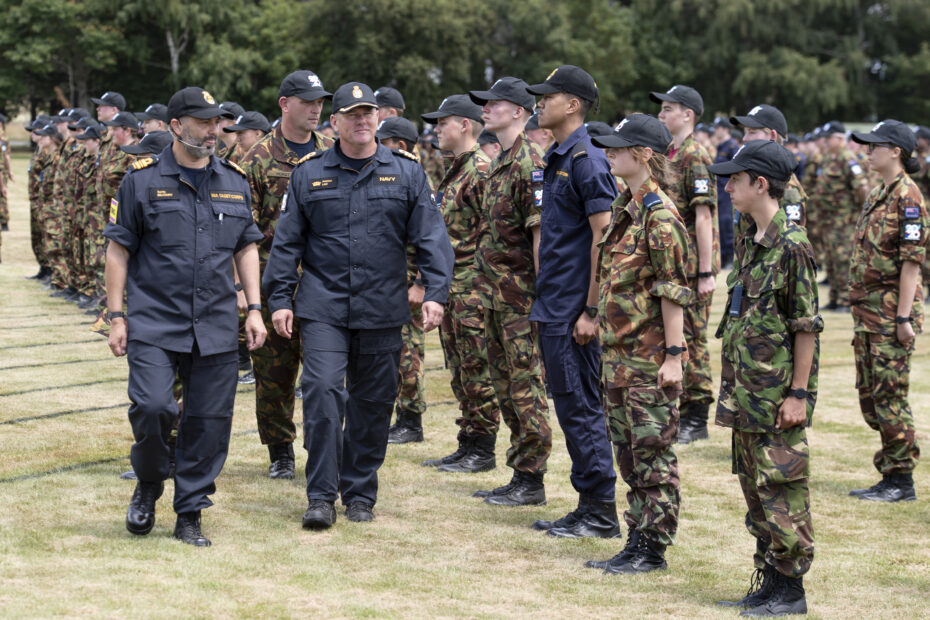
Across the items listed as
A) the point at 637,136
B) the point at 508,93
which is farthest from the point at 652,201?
the point at 508,93

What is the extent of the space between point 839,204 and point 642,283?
12172 mm

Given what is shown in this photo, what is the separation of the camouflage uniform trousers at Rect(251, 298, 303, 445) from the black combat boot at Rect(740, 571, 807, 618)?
3.20 m

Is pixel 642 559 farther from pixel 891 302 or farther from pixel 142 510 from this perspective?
pixel 891 302

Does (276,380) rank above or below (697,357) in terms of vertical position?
above

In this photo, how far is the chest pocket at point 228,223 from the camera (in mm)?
5898

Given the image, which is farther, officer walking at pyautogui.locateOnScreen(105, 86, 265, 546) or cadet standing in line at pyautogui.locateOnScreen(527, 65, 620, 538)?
cadet standing in line at pyautogui.locateOnScreen(527, 65, 620, 538)

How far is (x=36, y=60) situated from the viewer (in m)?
47.2

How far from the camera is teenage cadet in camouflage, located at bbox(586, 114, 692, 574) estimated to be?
17.6ft

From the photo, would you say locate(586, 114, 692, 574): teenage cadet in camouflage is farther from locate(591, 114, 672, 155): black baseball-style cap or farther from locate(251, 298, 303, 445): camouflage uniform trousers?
locate(251, 298, 303, 445): camouflage uniform trousers

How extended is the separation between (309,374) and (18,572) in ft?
5.72

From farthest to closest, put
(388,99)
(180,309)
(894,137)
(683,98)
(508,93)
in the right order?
(388,99), (683,98), (894,137), (508,93), (180,309)

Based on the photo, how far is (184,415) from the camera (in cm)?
584

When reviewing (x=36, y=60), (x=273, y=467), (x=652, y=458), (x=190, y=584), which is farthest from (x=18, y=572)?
(x=36, y=60)

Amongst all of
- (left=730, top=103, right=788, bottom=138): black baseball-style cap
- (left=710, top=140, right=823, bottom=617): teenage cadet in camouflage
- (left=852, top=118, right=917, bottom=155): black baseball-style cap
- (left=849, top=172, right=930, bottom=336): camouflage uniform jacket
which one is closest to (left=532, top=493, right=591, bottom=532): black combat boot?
(left=710, top=140, right=823, bottom=617): teenage cadet in camouflage
